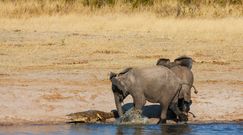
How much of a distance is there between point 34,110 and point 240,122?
3.43 m

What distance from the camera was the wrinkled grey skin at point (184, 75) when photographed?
597 inches

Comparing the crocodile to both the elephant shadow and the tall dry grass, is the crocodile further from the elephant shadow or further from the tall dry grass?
the tall dry grass

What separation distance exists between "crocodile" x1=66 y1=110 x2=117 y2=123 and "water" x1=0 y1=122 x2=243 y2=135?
137 millimetres

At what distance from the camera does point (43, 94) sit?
16219 mm

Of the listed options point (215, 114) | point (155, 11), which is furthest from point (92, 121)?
point (155, 11)

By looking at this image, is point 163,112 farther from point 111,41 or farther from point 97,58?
point 111,41

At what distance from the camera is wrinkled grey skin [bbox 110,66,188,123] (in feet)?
48.3

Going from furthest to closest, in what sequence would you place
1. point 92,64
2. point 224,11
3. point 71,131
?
1. point 224,11
2. point 92,64
3. point 71,131

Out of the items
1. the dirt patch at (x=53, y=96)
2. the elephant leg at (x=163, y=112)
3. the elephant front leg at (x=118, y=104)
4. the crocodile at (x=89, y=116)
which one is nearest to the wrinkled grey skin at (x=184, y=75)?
the elephant leg at (x=163, y=112)

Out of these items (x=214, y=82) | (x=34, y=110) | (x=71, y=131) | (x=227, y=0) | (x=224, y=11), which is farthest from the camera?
(x=227, y=0)

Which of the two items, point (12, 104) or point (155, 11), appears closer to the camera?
point (12, 104)

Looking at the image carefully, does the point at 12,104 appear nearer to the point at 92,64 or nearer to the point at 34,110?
the point at 34,110

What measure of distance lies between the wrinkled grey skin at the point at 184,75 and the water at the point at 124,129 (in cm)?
42

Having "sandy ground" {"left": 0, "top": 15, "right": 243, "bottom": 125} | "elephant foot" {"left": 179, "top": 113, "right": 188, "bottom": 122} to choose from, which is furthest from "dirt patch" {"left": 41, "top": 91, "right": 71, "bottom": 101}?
"elephant foot" {"left": 179, "top": 113, "right": 188, "bottom": 122}
